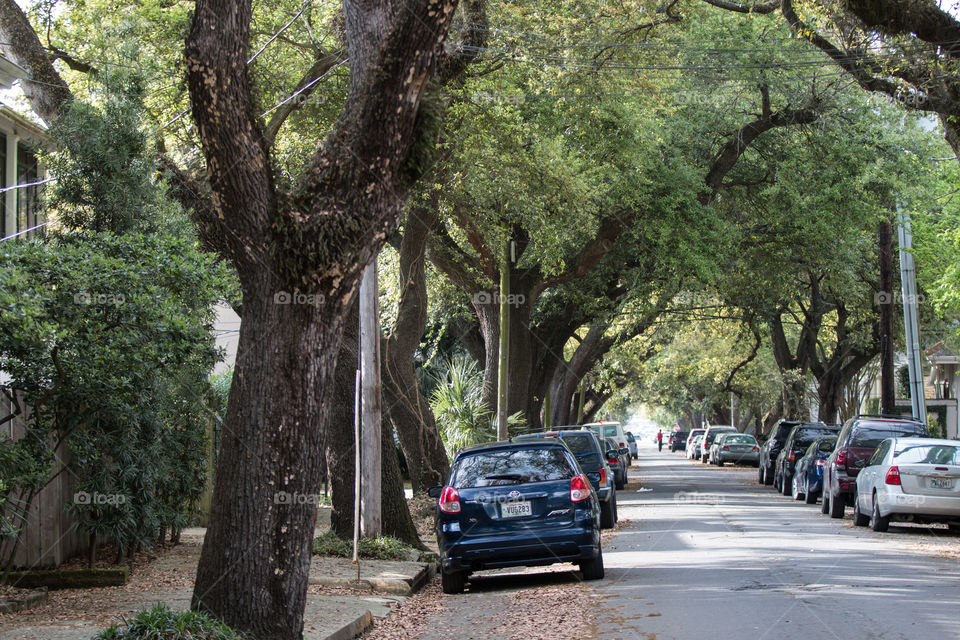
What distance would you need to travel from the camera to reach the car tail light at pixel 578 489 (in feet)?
39.1

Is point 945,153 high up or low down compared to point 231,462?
up

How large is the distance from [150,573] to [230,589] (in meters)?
5.16

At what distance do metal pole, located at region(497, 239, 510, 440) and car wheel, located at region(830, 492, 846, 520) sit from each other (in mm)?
7430

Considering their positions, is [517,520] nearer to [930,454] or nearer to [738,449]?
[930,454]

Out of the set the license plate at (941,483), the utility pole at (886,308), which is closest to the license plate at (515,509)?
the license plate at (941,483)

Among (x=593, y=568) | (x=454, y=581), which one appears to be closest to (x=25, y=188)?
(x=454, y=581)

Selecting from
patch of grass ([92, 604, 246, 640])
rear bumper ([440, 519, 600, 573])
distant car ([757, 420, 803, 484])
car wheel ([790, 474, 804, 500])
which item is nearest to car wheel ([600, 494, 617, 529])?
rear bumper ([440, 519, 600, 573])

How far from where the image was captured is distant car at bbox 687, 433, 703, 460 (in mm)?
65738

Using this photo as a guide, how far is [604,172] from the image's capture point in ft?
70.0

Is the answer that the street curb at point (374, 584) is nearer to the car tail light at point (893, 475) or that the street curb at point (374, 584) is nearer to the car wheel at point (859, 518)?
the car tail light at point (893, 475)

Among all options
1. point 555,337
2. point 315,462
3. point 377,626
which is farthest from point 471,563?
point 555,337

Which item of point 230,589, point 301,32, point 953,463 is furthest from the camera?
point 301,32

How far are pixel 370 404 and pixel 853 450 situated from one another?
10.8 metres

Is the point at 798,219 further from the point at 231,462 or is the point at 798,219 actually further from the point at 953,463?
the point at 231,462
